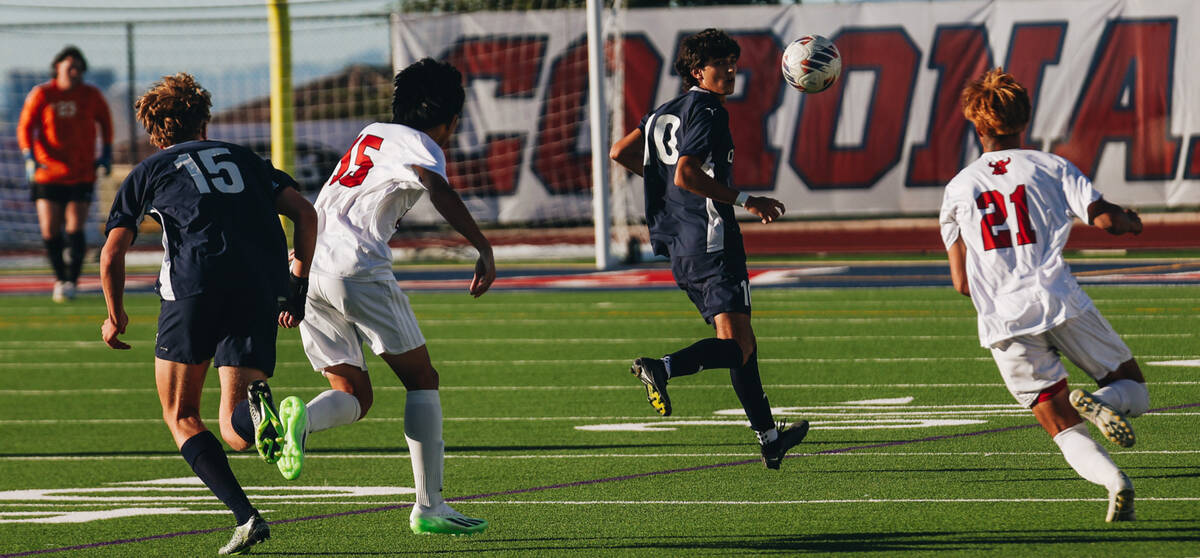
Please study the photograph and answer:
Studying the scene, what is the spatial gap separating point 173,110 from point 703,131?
7.82 ft

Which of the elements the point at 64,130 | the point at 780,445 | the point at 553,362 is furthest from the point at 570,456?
the point at 64,130

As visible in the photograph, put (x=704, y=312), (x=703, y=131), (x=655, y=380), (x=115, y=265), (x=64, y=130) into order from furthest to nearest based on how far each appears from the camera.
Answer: (x=64, y=130) → (x=704, y=312) → (x=703, y=131) → (x=655, y=380) → (x=115, y=265)

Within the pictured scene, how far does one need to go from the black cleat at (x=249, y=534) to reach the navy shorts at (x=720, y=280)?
2472mm

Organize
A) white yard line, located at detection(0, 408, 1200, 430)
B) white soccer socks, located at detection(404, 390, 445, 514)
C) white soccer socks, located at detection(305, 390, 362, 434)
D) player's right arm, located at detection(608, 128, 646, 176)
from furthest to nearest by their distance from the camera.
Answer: white yard line, located at detection(0, 408, 1200, 430) → player's right arm, located at detection(608, 128, 646, 176) → white soccer socks, located at detection(404, 390, 445, 514) → white soccer socks, located at detection(305, 390, 362, 434)

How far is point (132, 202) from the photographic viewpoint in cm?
611

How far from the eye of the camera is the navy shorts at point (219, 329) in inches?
238

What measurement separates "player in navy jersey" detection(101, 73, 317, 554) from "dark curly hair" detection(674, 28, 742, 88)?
7.45ft

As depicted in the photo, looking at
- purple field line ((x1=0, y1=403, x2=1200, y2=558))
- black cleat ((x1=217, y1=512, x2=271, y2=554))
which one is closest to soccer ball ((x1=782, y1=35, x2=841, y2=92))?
purple field line ((x1=0, y1=403, x2=1200, y2=558))

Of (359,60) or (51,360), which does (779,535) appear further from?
(359,60)

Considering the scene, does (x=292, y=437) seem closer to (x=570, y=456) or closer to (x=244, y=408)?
(x=244, y=408)

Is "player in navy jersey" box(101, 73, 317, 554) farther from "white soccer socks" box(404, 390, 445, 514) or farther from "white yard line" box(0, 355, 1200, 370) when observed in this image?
"white yard line" box(0, 355, 1200, 370)

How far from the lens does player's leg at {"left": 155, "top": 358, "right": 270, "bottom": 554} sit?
5938 mm

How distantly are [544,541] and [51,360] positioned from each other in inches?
335

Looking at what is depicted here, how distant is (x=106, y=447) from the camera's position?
9195 mm
